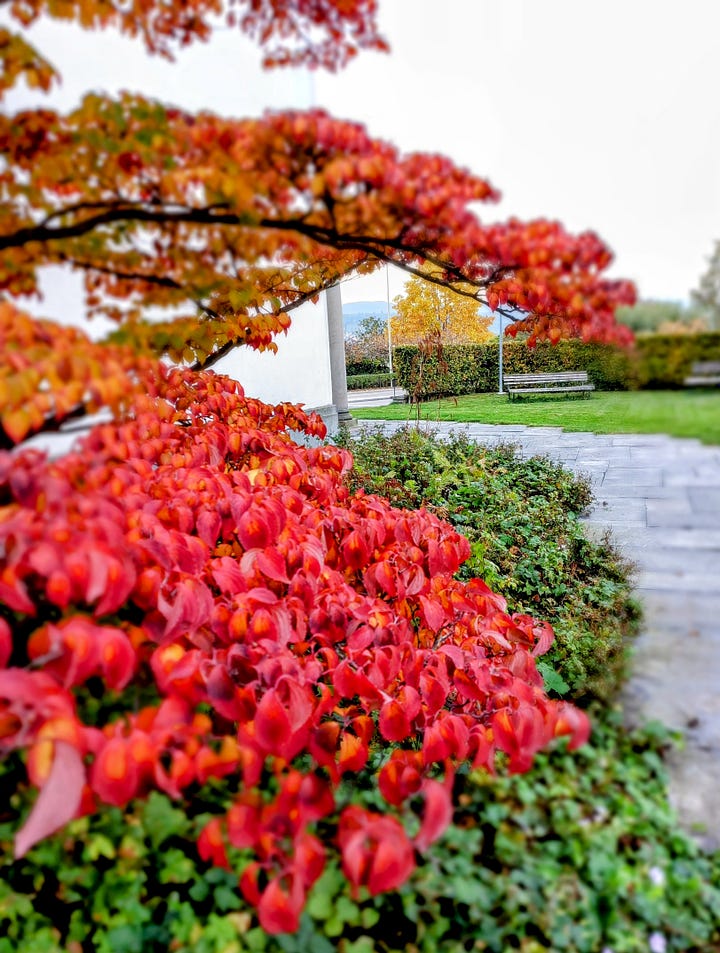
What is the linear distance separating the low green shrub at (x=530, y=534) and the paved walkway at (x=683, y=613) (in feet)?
0.42

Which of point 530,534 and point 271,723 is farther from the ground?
point 271,723

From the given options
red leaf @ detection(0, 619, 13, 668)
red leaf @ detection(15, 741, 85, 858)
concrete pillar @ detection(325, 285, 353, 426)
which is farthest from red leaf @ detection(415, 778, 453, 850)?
concrete pillar @ detection(325, 285, 353, 426)

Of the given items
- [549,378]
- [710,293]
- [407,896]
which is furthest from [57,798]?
[549,378]

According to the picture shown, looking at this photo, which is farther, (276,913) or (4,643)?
(276,913)

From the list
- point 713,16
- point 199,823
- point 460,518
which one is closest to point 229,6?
point 713,16

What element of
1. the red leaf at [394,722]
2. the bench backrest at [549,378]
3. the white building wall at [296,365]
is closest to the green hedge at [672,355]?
the red leaf at [394,722]

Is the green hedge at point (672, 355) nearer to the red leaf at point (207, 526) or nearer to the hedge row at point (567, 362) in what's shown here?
the hedge row at point (567, 362)

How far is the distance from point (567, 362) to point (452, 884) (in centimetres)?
340

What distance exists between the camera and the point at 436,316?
536 centimetres

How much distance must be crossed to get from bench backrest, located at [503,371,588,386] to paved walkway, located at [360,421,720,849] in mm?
932

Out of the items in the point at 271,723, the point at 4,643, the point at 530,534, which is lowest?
the point at 530,534

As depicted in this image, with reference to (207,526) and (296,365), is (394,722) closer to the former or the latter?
(207,526)

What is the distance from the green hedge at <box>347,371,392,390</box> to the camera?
6.79m

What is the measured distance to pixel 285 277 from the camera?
2898 mm
